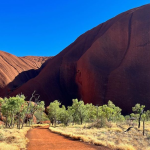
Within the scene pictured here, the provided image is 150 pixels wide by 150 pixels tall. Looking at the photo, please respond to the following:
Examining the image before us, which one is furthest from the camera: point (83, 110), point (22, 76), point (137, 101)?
point (22, 76)

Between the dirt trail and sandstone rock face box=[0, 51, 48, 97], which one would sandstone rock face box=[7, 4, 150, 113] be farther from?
the dirt trail

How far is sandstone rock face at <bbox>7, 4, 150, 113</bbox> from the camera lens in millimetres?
56750

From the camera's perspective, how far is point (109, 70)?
64.1 meters

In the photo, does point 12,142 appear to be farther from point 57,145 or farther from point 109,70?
point 109,70

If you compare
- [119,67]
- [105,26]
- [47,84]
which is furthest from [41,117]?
[105,26]

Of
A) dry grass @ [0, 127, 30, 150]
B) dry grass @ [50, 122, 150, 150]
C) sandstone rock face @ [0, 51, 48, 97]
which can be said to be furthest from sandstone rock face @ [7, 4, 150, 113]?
dry grass @ [0, 127, 30, 150]

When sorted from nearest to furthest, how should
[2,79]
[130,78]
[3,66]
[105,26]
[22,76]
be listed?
[130,78] → [105,26] → [2,79] → [3,66] → [22,76]

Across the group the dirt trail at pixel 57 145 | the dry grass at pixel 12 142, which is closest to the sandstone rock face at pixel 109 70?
the dirt trail at pixel 57 145

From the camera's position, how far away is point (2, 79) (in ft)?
296

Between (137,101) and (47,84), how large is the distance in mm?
39326

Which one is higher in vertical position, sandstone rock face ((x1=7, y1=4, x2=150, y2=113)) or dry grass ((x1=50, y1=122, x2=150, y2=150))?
sandstone rock face ((x1=7, y1=4, x2=150, y2=113))

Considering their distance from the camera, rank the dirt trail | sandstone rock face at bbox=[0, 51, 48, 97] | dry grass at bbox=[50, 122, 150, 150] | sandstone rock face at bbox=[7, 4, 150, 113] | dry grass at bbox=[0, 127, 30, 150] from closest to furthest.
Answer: dry grass at bbox=[0, 127, 30, 150] → the dirt trail → dry grass at bbox=[50, 122, 150, 150] → sandstone rock face at bbox=[7, 4, 150, 113] → sandstone rock face at bbox=[0, 51, 48, 97]

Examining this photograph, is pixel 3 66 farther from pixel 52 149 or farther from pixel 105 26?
pixel 52 149

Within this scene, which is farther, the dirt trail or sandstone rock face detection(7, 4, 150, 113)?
sandstone rock face detection(7, 4, 150, 113)
